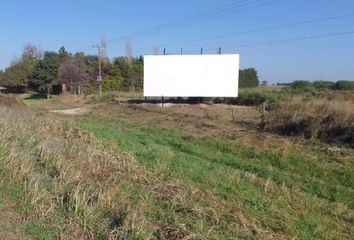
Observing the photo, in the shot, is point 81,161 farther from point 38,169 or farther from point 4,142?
point 4,142

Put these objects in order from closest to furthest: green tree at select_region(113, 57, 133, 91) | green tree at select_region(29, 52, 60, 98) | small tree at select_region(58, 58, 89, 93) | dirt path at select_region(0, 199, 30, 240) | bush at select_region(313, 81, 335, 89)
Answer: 1. dirt path at select_region(0, 199, 30, 240)
2. small tree at select_region(58, 58, 89, 93)
3. green tree at select_region(29, 52, 60, 98)
4. bush at select_region(313, 81, 335, 89)
5. green tree at select_region(113, 57, 133, 91)

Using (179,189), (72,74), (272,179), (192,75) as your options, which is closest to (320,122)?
(272,179)

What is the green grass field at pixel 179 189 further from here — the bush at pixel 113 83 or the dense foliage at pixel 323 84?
the bush at pixel 113 83

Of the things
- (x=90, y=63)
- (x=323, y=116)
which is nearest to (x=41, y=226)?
(x=323, y=116)

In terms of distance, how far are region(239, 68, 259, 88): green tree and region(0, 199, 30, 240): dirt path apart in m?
67.5

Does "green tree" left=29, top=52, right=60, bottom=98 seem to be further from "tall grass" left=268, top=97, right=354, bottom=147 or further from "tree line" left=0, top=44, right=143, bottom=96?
"tall grass" left=268, top=97, right=354, bottom=147

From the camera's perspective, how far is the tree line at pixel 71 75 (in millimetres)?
63469

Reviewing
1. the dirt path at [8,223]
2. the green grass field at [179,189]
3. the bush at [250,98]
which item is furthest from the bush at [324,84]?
the dirt path at [8,223]

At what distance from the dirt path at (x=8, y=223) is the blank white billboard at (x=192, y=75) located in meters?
31.9

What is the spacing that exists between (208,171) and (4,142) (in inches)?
188

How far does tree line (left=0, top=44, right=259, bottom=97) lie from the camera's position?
6347 centimetres

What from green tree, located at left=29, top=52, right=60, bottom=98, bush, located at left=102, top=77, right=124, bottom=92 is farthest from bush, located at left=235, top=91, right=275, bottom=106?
bush, located at left=102, top=77, right=124, bottom=92

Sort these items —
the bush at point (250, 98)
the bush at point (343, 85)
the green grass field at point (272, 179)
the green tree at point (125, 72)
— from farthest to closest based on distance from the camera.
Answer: the green tree at point (125, 72) → the bush at point (343, 85) → the bush at point (250, 98) → the green grass field at point (272, 179)

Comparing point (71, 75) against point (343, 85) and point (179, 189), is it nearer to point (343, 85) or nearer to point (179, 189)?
point (343, 85)
